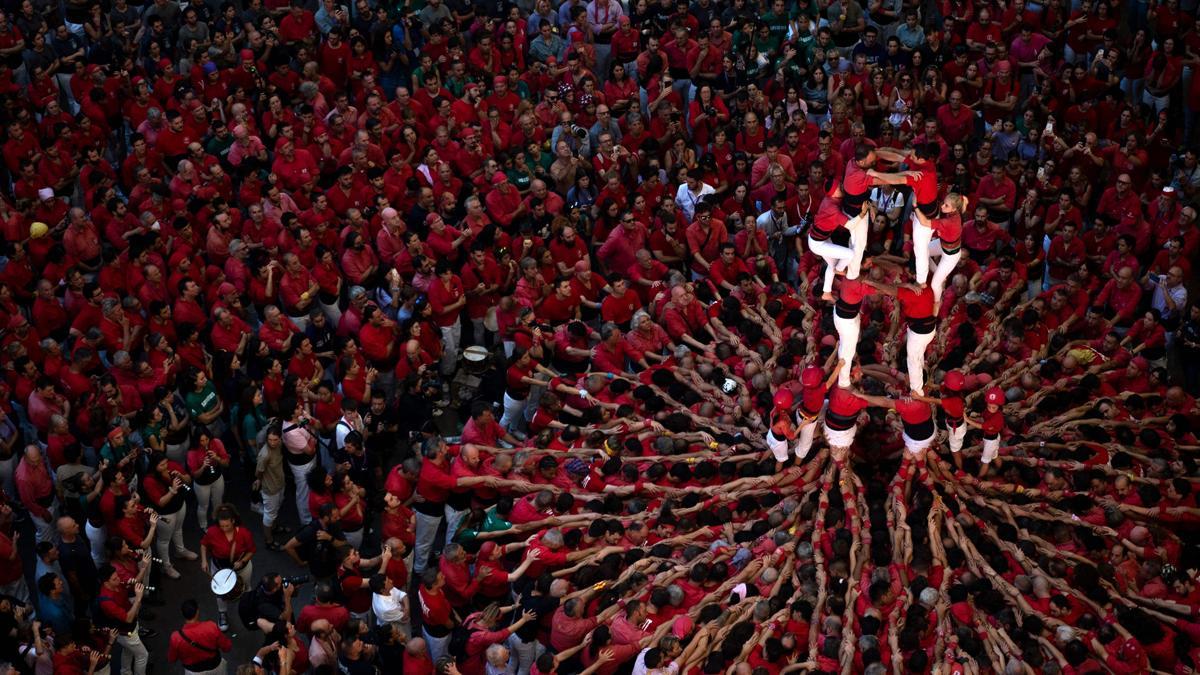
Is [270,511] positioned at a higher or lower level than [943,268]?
lower

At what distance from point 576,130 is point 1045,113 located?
6.68 metres

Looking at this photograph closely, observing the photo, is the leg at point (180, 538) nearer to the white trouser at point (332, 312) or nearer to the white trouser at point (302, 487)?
the white trouser at point (302, 487)

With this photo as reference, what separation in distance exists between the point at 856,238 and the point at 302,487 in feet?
22.0

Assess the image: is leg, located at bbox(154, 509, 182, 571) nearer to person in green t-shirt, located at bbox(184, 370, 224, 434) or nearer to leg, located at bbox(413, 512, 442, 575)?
person in green t-shirt, located at bbox(184, 370, 224, 434)

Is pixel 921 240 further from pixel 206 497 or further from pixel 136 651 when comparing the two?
pixel 136 651

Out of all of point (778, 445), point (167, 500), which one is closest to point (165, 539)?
point (167, 500)

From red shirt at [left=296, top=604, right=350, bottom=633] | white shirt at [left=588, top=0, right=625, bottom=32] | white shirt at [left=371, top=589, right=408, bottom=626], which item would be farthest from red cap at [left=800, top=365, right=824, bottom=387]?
white shirt at [left=588, top=0, right=625, bottom=32]

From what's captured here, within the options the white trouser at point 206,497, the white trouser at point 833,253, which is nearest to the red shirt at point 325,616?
the white trouser at point 206,497

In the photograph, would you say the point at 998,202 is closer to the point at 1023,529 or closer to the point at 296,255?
the point at 1023,529

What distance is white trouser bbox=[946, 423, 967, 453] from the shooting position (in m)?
15.7

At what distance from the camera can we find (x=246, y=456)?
56.7 ft

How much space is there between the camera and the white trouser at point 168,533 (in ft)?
52.9

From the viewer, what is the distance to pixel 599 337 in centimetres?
1791

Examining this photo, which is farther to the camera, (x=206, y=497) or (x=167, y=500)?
(x=206, y=497)
